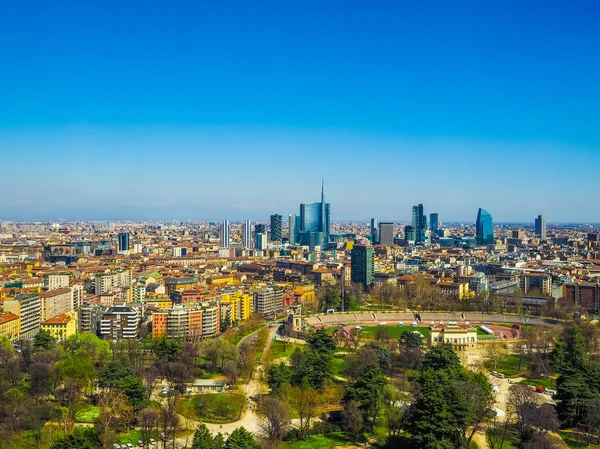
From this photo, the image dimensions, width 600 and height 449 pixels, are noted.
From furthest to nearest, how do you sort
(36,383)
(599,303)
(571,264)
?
(571,264) → (599,303) → (36,383)

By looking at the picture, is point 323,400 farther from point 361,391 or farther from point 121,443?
point 121,443

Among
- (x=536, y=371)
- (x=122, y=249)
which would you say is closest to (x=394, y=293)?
(x=536, y=371)

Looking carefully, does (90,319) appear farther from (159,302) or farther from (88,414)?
(88,414)

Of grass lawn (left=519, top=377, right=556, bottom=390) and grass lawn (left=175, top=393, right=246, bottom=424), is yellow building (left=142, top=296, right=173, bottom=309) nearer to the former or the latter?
grass lawn (left=175, top=393, right=246, bottom=424)

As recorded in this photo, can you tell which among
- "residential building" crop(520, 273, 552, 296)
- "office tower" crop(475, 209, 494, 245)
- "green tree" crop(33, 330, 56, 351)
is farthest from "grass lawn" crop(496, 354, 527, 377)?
"office tower" crop(475, 209, 494, 245)

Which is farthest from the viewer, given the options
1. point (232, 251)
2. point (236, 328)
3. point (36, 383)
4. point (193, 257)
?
point (232, 251)
